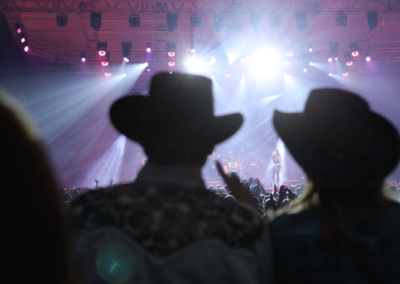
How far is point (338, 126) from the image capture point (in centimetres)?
158

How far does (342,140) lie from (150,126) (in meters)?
0.88

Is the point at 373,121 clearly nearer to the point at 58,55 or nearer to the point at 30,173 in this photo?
the point at 30,173

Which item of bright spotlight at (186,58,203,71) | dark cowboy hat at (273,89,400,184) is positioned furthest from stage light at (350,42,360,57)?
dark cowboy hat at (273,89,400,184)

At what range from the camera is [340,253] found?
1.39 meters

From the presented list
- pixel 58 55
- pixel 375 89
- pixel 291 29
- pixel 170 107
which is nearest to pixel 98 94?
pixel 58 55

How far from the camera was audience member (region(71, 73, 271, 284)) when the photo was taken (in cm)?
124

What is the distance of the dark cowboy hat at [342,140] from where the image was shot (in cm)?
151

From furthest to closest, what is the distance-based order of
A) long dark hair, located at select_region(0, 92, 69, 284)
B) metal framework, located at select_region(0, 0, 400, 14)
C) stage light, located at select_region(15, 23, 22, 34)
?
stage light, located at select_region(15, 23, 22, 34)
metal framework, located at select_region(0, 0, 400, 14)
long dark hair, located at select_region(0, 92, 69, 284)

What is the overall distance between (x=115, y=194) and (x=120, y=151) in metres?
18.5

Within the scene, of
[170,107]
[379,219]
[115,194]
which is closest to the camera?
[115,194]

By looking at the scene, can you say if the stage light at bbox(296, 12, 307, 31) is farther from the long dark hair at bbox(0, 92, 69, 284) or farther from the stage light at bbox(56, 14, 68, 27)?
the long dark hair at bbox(0, 92, 69, 284)

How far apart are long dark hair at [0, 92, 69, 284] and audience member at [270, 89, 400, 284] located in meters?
1.01

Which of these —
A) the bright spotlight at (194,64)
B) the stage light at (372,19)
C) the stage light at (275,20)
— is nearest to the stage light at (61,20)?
the bright spotlight at (194,64)

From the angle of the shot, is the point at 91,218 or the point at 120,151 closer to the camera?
the point at 91,218
